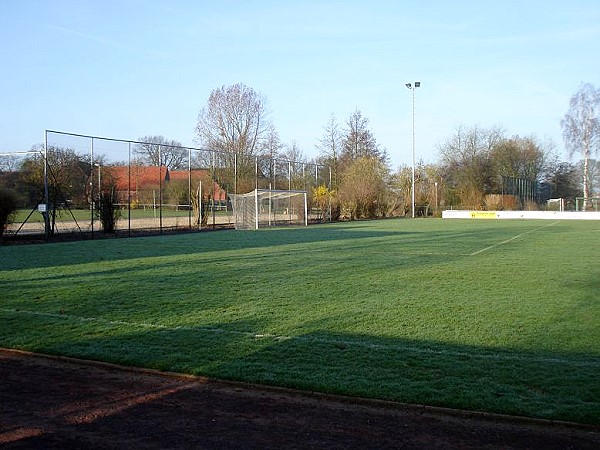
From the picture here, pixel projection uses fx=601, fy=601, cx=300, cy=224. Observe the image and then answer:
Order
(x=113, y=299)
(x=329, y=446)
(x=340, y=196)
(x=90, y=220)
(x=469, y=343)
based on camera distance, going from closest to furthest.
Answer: (x=329, y=446)
(x=469, y=343)
(x=113, y=299)
(x=90, y=220)
(x=340, y=196)

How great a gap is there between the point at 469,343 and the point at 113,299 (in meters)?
6.30

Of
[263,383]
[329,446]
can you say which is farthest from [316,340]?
[329,446]

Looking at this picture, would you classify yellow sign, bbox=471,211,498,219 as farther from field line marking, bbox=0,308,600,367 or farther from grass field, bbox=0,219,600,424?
field line marking, bbox=0,308,600,367

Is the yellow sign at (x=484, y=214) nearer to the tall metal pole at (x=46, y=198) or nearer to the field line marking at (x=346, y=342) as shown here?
the tall metal pole at (x=46, y=198)

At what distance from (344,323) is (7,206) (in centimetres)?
2088

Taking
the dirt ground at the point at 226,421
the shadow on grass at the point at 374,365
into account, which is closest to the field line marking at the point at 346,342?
the shadow on grass at the point at 374,365

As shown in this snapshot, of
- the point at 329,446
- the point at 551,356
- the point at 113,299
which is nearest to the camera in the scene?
the point at 329,446

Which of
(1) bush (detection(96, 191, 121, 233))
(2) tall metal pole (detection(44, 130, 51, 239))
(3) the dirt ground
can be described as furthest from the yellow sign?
(3) the dirt ground

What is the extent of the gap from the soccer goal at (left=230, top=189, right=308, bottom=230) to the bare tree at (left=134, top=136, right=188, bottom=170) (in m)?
4.18

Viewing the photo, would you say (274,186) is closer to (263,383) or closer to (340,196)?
(340,196)

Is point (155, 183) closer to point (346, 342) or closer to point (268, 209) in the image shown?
point (268, 209)

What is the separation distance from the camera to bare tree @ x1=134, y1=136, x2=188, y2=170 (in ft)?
116

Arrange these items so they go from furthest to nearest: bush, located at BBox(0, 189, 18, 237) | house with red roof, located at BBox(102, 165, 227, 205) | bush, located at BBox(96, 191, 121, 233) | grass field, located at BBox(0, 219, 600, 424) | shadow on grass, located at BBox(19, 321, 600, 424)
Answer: house with red roof, located at BBox(102, 165, 227, 205) → bush, located at BBox(96, 191, 121, 233) → bush, located at BBox(0, 189, 18, 237) → grass field, located at BBox(0, 219, 600, 424) → shadow on grass, located at BBox(19, 321, 600, 424)

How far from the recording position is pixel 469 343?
302 inches
